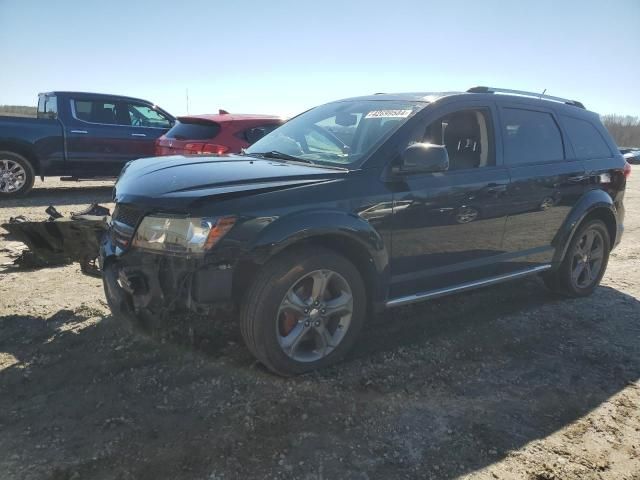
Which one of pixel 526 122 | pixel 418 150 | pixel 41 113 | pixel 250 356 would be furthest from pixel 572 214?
pixel 41 113

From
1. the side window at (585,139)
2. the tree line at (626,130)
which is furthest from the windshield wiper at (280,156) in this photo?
the tree line at (626,130)

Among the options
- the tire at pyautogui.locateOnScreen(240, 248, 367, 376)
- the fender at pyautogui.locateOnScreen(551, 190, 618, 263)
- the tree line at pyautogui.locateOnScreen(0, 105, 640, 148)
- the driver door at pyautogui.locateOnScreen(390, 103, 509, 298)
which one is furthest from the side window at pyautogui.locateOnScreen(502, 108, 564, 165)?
the tree line at pyautogui.locateOnScreen(0, 105, 640, 148)

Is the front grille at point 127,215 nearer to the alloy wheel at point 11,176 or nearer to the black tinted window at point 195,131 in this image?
the black tinted window at point 195,131

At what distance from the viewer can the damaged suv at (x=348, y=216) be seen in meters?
2.82

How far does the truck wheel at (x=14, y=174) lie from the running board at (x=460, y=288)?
26.3ft

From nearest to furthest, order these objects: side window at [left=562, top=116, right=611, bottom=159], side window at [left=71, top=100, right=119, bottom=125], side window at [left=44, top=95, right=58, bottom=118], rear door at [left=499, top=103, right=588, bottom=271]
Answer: rear door at [left=499, top=103, right=588, bottom=271]
side window at [left=562, top=116, right=611, bottom=159]
side window at [left=44, top=95, right=58, bottom=118]
side window at [left=71, top=100, right=119, bottom=125]

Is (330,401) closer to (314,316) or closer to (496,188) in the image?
(314,316)

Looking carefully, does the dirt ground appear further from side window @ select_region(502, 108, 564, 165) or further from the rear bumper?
side window @ select_region(502, 108, 564, 165)

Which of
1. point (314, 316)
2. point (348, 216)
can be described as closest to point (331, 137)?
point (348, 216)

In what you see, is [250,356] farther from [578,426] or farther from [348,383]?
[578,426]

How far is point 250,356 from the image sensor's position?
3414mm

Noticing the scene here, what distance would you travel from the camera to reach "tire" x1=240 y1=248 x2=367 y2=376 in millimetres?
2914

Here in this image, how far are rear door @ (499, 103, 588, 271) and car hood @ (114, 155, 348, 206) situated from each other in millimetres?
1656

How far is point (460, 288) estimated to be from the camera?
3.87 m
